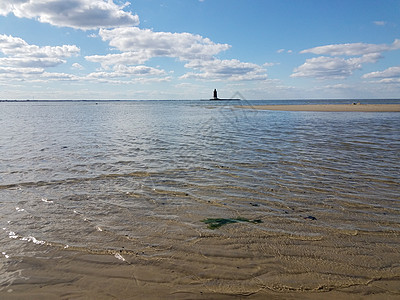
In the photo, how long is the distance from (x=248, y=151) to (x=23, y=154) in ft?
34.8

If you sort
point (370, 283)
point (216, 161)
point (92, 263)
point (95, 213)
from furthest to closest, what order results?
point (216, 161) → point (95, 213) → point (92, 263) → point (370, 283)

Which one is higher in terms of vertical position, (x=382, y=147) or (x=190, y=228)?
(x=382, y=147)

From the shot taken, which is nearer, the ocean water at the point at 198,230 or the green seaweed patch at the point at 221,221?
the ocean water at the point at 198,230

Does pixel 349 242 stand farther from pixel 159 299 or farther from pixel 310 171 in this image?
pixel 310 171

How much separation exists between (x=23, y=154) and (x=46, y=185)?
5731 mm

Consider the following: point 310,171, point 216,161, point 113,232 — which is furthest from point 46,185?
point 310,171

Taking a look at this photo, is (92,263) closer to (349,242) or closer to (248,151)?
(349,242)

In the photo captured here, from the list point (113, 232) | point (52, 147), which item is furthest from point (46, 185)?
point (52, 147)

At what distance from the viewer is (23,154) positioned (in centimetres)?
1200

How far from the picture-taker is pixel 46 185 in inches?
302

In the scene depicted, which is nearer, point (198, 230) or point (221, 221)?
point (198, 230)

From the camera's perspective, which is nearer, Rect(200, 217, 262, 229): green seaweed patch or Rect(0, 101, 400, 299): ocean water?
Rect(0, 101, 400, 299): ocean water

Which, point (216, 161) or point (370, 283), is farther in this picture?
point (216, 161)

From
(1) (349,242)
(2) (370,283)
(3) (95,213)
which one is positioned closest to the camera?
(2) (370,283)
